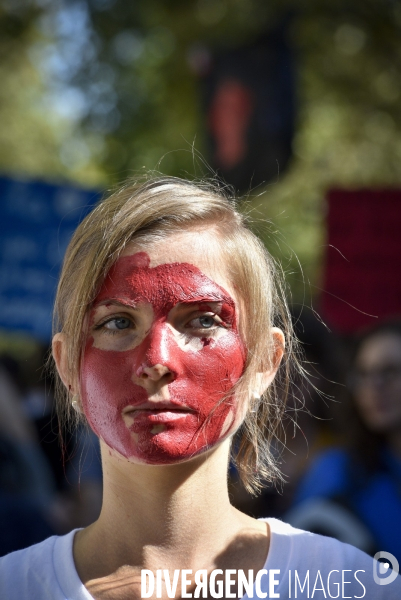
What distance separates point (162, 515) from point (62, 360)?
0.42 m

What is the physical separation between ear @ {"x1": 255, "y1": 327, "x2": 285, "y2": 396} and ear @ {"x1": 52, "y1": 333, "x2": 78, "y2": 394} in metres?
Answer: 0.43

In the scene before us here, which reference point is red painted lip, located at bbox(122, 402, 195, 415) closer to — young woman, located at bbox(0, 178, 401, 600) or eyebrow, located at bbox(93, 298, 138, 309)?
young woman, located at bbox(0, 178, 401, 600)

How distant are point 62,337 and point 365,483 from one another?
187 cm

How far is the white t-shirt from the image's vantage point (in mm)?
1495

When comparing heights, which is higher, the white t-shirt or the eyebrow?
the eyebrow

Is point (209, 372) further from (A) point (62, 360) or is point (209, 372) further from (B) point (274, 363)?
(A) point (62, 360)

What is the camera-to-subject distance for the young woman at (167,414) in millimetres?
1493

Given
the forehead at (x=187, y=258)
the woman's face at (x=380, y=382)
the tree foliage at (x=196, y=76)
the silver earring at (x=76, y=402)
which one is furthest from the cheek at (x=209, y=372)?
the tree foliage at (x=196, y=76)

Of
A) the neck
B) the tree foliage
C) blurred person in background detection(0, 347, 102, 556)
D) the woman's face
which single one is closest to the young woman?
the neck

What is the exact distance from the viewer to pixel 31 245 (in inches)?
190

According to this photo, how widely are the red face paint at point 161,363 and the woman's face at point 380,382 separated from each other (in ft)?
6.13

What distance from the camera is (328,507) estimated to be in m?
3.01

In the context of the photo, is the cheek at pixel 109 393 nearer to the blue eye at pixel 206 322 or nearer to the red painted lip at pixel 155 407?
the red painted lip at pixel 155 407

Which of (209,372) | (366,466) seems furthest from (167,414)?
(366,466)
